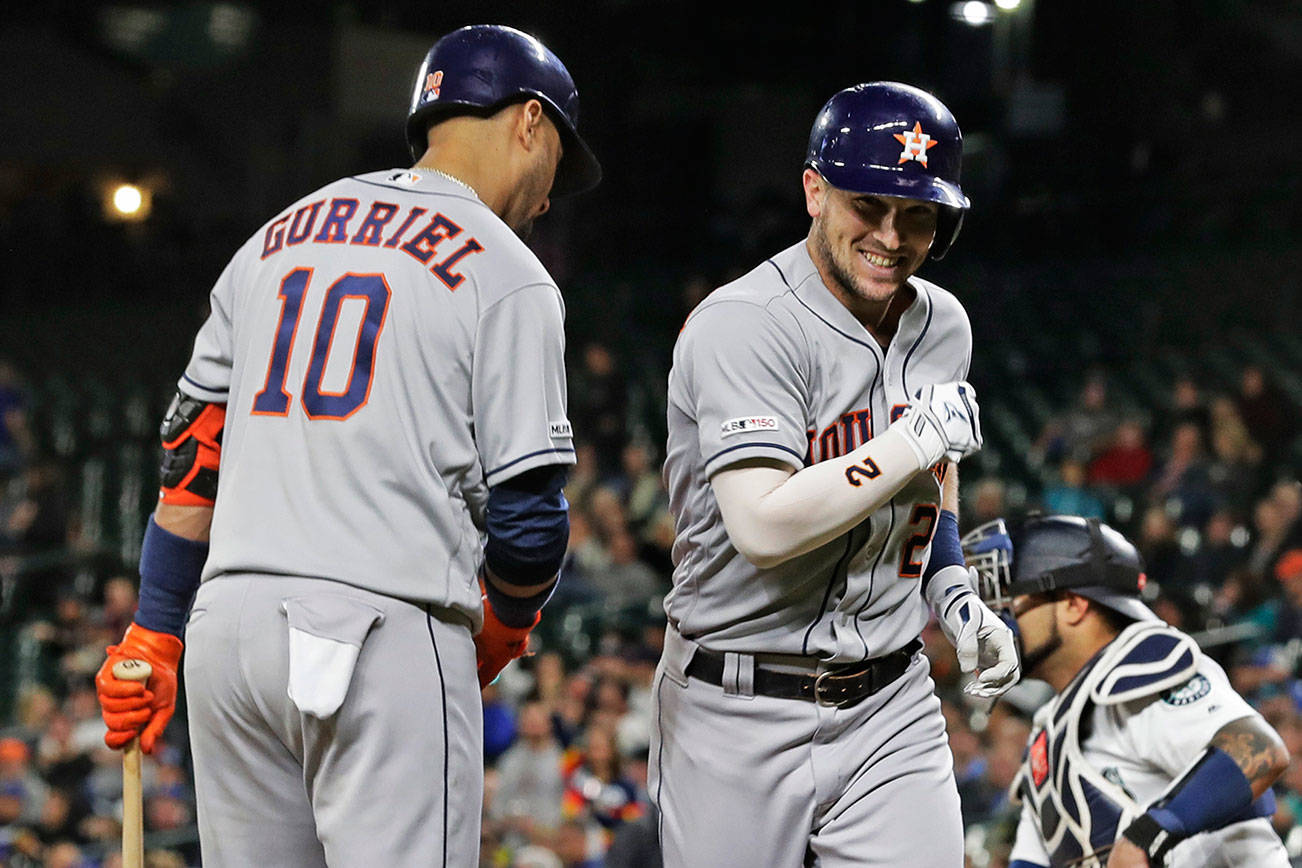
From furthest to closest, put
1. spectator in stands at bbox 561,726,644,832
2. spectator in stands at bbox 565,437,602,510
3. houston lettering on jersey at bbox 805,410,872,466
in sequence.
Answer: spectator in stands at bbox 565,437,602,510
spectator in stands at bbox 561,726,644,832
houston lettering on jersey at bbox 805,410,872,466

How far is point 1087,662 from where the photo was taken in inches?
138

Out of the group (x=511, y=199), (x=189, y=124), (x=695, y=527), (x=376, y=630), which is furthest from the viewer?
(x=189, y=124)

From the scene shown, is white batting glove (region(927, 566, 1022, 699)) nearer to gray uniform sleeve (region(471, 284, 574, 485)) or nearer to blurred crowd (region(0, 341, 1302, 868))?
gray uniform sleeve (region(471, 284, 574, 485))

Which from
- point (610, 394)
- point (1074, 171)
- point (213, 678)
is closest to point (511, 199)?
point (213, 678)

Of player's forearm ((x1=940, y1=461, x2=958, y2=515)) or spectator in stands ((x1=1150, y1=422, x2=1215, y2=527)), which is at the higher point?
player's forearm ((x1=940, y1=461, x2=958, y2=515))

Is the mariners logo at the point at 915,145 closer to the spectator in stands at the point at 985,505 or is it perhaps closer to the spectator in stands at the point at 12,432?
the spectator in stands at the point at 985,505

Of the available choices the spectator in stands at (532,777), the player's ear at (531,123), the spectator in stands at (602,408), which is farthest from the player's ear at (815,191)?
the spectator in stands at (602,408)

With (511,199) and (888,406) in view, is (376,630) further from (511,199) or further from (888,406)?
(888,406)

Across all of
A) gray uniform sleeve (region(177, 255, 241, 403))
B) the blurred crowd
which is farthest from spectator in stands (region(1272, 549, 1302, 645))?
gray uniform sleeve (region(177, 255, 241, 403))

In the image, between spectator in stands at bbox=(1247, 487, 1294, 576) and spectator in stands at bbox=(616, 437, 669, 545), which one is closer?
spectator in stands at bbox=(1247, 487, 1294, 576)

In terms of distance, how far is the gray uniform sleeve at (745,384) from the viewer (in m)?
2.65

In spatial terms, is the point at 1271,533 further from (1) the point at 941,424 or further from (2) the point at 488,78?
(2) the point at 488,78

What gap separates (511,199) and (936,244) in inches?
33.3

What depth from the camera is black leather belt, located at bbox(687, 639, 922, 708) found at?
9.29ft
